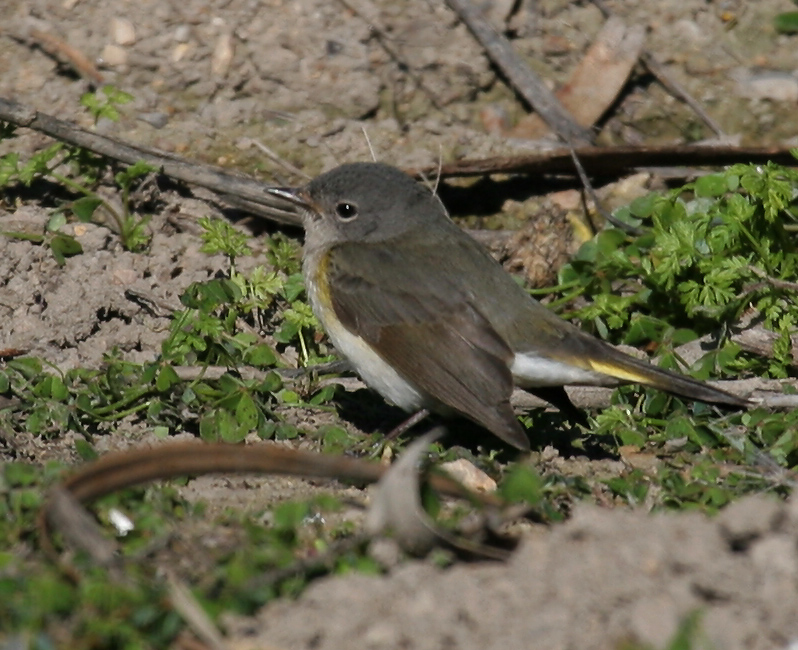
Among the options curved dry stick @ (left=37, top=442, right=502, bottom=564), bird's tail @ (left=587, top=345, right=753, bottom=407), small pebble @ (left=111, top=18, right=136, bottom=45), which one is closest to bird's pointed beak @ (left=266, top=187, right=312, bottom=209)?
bird's tail @ (left=587, top=345, right=753, bottom=407)

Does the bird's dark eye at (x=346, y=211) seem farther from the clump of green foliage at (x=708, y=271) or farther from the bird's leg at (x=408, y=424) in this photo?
the clump of green foliage at (x=708, y=271)

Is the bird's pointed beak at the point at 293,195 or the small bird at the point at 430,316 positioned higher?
the bird's pointed beak at the point at 293,195

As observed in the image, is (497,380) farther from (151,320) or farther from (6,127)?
(6,127)

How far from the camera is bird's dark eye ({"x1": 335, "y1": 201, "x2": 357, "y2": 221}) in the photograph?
285 inches

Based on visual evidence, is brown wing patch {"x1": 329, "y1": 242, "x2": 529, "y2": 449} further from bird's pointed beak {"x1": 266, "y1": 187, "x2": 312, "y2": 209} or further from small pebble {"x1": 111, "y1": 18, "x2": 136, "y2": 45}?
small pebble {"x1": 111, "y1": 18, "x2": 136, "y2": 45}

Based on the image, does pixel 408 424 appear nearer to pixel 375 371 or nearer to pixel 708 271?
pixel 375 371

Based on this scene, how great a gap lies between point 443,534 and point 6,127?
15.9 ft

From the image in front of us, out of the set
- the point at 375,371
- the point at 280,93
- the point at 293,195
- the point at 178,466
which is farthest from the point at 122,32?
the point at 178,466

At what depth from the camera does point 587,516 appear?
375 cm

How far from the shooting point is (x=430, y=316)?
6.53 metres

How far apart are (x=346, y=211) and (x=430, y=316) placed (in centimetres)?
107

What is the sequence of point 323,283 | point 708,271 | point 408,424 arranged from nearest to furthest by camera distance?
1. point 408,424
2. point 323,283
3. point 708,271

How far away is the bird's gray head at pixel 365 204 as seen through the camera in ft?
23.7

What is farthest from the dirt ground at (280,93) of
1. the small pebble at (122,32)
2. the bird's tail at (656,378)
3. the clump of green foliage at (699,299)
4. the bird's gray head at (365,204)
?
the clump of green foliage at (699,299)
